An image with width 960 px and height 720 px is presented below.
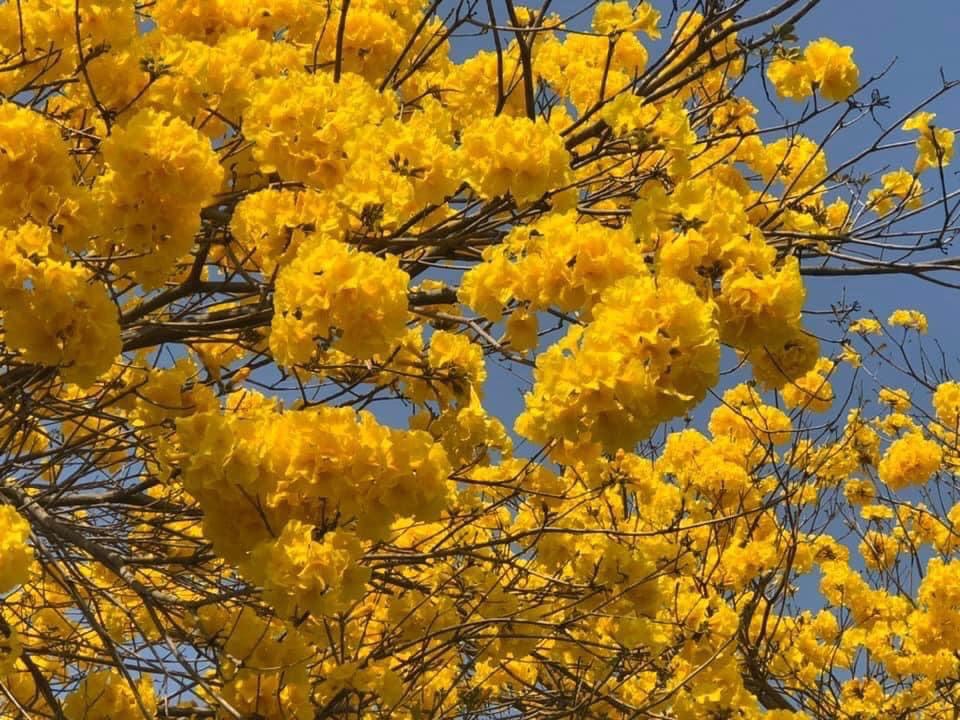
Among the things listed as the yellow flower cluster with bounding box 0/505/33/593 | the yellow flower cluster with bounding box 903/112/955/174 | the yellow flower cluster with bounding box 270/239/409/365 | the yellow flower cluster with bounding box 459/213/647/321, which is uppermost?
the yellow flower cluster with bounding box 903/112/955/174

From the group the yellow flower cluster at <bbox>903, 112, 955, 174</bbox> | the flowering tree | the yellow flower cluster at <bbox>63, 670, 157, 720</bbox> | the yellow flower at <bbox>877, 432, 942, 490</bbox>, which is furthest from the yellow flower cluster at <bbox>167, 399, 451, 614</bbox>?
the yellow flower at <bbox>877, 432, 942, 490</bbox>

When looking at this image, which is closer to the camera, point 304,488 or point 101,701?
point 304,488

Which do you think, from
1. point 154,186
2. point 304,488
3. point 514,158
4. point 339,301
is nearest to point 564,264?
point 514,158

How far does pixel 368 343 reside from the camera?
2141mm

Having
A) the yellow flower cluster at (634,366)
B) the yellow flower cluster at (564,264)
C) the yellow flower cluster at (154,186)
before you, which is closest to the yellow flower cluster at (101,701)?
the yellow flower cluster at (154,186)

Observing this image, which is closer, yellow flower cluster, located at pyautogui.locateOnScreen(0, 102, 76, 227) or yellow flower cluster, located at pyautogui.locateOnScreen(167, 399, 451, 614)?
yellow flower cluster, located at pyautogui.locateOnScreen(167, 399, 451, 614)

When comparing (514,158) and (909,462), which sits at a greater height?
(909,462)

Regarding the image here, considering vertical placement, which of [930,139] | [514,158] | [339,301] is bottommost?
[339,301]

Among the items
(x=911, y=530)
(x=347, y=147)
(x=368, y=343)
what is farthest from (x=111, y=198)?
(x=911, y=530)

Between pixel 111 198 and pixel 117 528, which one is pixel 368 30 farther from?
pixel 117 528

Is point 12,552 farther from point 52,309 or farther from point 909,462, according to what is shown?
point 909,462

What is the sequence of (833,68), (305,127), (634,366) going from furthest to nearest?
(833,68), (305,127), (634,366)

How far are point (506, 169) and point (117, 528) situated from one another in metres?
2.74

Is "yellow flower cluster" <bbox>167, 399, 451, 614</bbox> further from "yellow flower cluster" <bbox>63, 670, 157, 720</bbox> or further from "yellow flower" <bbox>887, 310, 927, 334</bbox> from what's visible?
"yellow flower" <bbox>887, 310, 927, 334</bbox>
